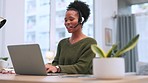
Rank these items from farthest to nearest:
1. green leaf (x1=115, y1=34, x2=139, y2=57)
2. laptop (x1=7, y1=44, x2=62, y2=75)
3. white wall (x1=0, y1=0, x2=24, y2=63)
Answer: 1. white wall (x1=0, y1=0, x2=24, y2=63)
2. laptop (x1=7, y1=44, x2=62, y2=75)
3. green leaf (x1=115, y1=34, x2=139, y2=57)

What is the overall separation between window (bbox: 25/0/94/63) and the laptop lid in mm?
3138

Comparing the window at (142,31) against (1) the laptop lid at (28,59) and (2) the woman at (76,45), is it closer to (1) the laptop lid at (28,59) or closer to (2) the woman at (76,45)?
(2) the woman at (76,45)

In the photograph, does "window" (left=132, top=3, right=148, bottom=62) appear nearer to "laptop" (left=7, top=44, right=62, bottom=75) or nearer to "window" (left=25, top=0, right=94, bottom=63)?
"window" (left=25, top=0, right=94, bottom=63)

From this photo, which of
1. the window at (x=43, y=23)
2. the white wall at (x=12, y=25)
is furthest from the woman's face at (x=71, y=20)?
the window at (x=43, y=23)

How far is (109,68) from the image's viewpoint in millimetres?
856

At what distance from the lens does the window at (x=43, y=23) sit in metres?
4.50

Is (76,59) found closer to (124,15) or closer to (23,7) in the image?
(23,7)

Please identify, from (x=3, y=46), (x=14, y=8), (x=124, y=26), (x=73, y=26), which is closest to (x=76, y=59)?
(x=73, y=26)

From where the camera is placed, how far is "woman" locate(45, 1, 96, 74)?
1.55m

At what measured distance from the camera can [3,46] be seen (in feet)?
12.5

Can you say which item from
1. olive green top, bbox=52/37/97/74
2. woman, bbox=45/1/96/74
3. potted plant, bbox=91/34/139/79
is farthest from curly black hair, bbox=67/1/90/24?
potted plant, bbox=91/34/139/79

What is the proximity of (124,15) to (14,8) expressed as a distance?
3.03 m

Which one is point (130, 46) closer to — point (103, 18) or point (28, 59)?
point (28, 59)

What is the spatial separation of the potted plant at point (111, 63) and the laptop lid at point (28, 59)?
33 cm
